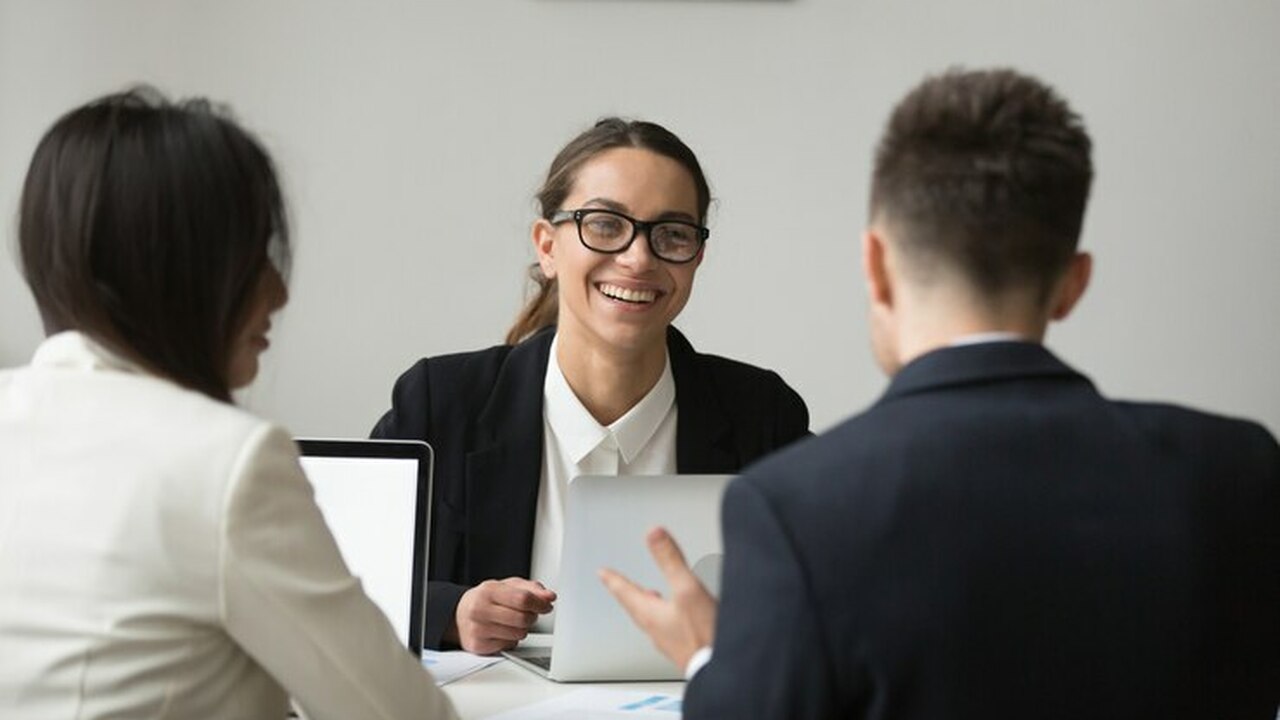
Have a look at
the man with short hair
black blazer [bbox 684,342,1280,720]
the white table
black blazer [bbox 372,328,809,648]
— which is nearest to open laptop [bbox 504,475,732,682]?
the white table

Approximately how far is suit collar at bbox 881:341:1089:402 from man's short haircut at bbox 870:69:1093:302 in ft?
0.16

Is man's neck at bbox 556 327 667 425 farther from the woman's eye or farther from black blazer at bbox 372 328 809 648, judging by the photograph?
the woman's eye

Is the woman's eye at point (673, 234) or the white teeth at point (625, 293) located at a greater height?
the woman's eye at point (673, 234)

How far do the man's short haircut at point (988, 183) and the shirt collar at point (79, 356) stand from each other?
0.63 m

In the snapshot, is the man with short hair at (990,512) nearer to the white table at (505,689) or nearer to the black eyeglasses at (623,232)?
the white table at (505,689)

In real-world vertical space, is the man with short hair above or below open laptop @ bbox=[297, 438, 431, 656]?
above

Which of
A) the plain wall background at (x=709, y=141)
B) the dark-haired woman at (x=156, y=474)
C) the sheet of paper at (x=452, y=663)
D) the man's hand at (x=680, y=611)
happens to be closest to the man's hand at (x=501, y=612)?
the sheet of paper at (x=452, y=663)

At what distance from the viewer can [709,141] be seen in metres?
3.49

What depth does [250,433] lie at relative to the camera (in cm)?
132

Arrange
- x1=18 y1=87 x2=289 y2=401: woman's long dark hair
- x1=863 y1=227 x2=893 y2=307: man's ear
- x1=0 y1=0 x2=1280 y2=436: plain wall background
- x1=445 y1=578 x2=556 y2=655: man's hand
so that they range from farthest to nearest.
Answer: x1=0 y1=0 x2=1280 y2=436: plain wall background, x1=445 y1=578 x2=556 y2=655: man's hand, x1=18 y1=87 x2=289 y2=401: woman's long dark hair, x1=863 y1=227 x2=893 y2=307: man's ear

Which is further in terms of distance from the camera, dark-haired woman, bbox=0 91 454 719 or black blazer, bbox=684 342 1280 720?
dark-haired woman, bbox=0 91 454 719

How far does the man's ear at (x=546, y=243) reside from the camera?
248 centimetres

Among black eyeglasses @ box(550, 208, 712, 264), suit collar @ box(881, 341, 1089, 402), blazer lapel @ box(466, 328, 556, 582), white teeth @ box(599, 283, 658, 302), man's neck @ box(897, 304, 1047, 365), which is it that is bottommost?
blazer lapel @ box(466, 328, 556, 582)

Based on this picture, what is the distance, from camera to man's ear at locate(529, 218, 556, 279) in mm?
2477
